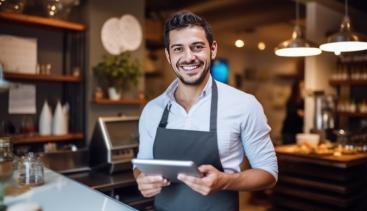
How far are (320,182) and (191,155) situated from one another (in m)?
2.16

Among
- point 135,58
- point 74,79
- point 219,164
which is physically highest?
point 135,58

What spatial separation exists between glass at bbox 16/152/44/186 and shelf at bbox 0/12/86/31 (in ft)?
3.79

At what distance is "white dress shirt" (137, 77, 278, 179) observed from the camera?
1457 millimetres

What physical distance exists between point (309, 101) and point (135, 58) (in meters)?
2.37

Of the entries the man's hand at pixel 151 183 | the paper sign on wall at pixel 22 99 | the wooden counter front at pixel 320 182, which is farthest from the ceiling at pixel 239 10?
the man's hand at pixel 151 183

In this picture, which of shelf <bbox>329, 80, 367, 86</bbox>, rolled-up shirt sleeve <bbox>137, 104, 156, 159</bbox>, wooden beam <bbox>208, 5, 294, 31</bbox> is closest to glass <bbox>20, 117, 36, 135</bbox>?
rolled-up shirt sleeve <bbox>137, 104, 156, 159</bbox>

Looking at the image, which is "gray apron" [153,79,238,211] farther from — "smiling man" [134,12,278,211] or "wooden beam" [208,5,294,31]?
"wooden beam" [208,5,294,31]

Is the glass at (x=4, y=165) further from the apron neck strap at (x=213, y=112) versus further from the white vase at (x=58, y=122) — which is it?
the white vase at (x=58, y=122)

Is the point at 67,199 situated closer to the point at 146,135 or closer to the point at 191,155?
the point at 146,135

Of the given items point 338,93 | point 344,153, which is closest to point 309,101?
point 338,93

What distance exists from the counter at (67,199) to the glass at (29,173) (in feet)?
0.16

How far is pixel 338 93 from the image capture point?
4664mm

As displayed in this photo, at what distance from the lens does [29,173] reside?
5.61ft

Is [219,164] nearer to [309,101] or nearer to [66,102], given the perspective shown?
[66,102]
